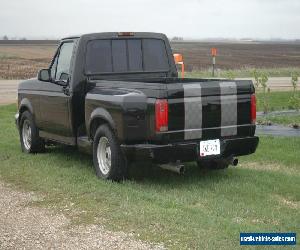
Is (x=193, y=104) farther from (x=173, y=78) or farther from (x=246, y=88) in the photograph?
(x=173, y=78)

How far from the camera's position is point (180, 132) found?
7180mm

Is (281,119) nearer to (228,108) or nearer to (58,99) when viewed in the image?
(228,108)

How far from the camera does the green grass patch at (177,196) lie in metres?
5.61

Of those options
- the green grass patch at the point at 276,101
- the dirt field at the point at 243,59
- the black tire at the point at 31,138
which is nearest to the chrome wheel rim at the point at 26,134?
the black tire at the point at 31,138

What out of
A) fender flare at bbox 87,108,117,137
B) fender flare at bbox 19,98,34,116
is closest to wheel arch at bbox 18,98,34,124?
fender flare at bbox 19,98,34,116

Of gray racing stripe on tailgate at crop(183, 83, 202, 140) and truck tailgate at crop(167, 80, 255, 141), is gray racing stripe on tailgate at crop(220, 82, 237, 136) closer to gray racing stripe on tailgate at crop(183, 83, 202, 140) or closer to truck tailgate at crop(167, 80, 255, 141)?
truck tailgate at crop(167, 80, 255, 141)

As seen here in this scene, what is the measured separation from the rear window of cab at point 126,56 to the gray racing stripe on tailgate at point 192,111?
1.90 meters

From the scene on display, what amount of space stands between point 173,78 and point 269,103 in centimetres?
913

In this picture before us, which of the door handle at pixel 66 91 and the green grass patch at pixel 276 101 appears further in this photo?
the green grass patch at pixel 276 101

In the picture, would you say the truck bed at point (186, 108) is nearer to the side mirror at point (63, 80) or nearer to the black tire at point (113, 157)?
the black tire at point (113, 157)

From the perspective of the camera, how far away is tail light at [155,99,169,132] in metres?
6.99

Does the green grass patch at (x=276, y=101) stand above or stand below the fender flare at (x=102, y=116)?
below

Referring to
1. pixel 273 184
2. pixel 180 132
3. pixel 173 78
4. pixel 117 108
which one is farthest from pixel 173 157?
pixel 173 78

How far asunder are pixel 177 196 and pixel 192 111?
1.10 m
